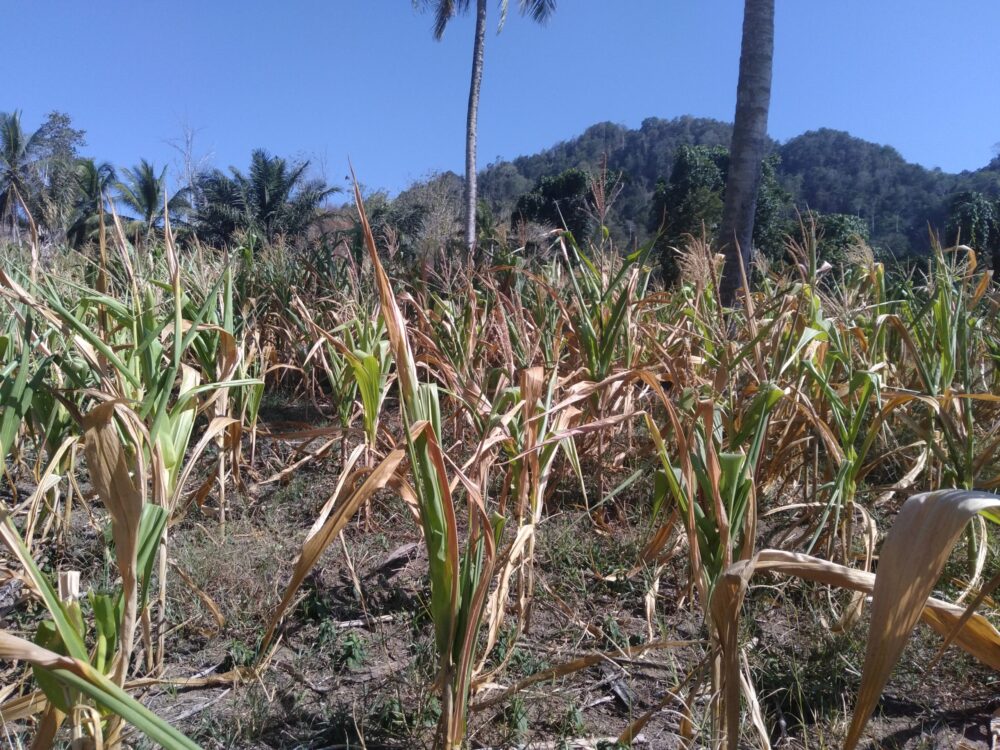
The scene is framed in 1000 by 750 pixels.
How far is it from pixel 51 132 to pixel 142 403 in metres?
39.5

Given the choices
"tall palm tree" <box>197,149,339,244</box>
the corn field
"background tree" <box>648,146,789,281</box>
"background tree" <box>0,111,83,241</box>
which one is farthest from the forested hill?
the corn field

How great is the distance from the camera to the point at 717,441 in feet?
5.09

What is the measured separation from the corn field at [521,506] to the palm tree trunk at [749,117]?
1.82m

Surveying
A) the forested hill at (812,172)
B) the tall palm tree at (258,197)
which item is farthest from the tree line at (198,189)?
the forested hill at (812,172)

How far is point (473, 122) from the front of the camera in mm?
12531

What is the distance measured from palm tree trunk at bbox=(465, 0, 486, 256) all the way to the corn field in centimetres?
998

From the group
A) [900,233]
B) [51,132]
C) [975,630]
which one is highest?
[900,233]

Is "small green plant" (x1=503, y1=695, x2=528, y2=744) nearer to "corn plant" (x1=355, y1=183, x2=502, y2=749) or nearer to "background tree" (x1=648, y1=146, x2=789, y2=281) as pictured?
"corn plant" (x1=355, y1=183, x2=502, y2=749)

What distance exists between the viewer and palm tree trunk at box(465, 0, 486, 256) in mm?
12438

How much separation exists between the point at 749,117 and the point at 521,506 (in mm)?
4241

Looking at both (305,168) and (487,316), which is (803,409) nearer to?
(487,316)

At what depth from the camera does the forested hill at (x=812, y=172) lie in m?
34.7

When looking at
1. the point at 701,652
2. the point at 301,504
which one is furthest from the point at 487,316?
the point at 701,652

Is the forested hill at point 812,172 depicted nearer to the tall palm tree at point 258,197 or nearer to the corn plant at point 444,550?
the tall palm tree at point 258,197
